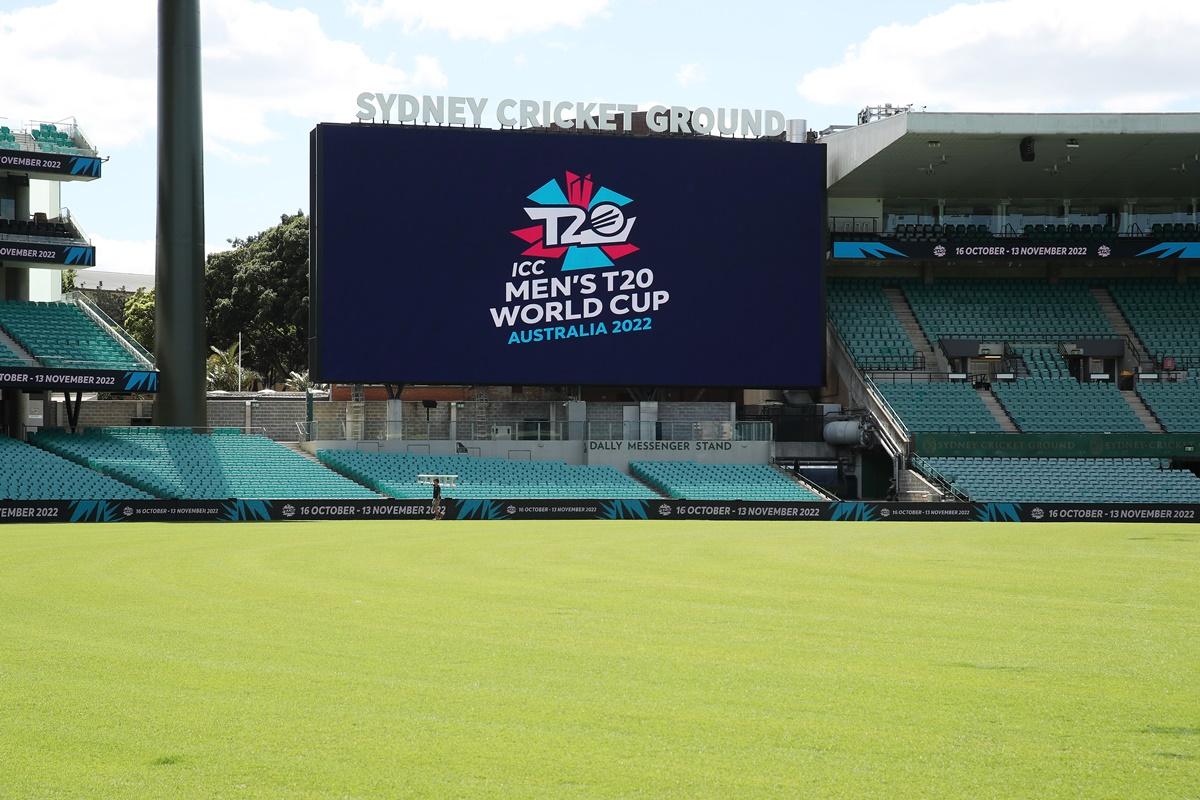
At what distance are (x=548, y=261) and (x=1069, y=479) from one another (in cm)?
2278

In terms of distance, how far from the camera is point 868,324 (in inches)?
2724

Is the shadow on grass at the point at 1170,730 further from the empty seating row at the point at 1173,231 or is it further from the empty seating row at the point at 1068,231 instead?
the empty seating row at the point at 1173,231

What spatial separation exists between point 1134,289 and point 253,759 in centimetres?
6964

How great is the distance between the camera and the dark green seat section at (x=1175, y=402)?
64062 mm

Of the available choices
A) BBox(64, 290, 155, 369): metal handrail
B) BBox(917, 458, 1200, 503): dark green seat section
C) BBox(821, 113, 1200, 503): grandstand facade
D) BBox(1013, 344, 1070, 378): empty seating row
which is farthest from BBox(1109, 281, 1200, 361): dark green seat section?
BBox(64, 290, 155, 369): metal handrail

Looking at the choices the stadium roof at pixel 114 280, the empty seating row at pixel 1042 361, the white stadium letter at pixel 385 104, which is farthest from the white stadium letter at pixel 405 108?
the stadium roof at pixel 114 280

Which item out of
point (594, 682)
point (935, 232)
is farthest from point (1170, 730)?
point (935, 232)

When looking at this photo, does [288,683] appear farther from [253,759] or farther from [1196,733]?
[1196,733]

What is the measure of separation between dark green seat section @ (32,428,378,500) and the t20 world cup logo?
1269 cm

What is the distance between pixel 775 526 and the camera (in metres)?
44.4

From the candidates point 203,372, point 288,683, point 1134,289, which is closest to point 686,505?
point 203,372

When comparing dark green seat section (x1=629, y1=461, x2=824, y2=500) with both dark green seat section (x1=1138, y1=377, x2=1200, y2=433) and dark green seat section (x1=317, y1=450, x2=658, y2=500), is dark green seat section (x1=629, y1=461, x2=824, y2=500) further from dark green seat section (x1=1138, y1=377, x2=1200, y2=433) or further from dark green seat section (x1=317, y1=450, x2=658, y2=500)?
dark green seat section (x1=1138, y1=377, x2=1200, y2=433)

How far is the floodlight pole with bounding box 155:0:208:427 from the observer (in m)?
57.5

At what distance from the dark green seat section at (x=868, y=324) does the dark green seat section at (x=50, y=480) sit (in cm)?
3267
